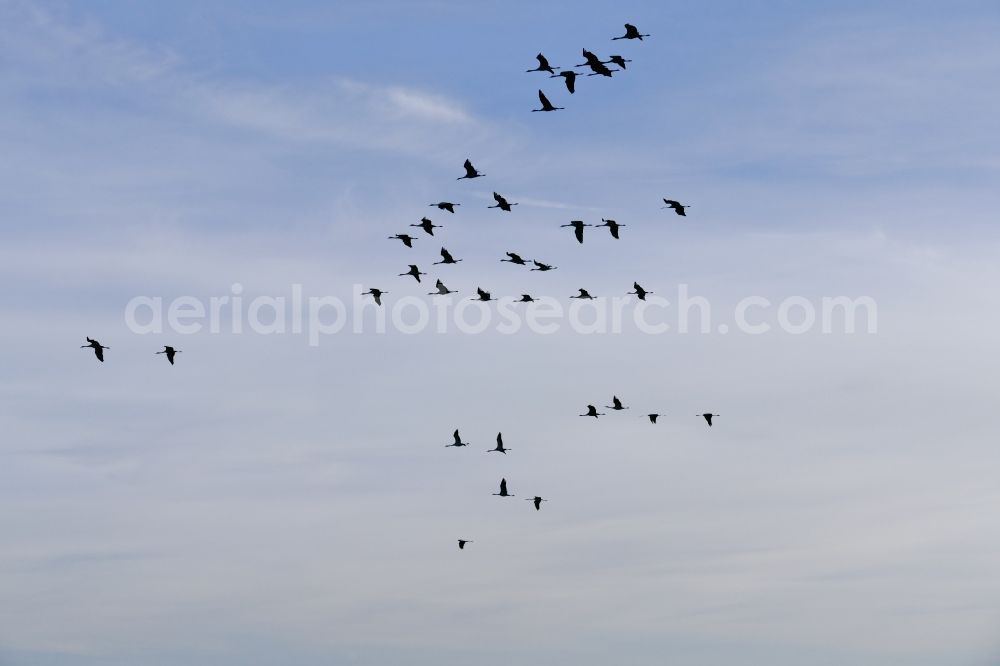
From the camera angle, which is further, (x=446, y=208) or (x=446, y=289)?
(x=446, y=289)

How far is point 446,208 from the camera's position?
12025cm

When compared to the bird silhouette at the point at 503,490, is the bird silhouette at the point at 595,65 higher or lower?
higher

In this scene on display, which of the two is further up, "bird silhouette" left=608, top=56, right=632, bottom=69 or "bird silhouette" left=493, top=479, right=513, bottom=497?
"bird silhouette" left=608, top=56, right=632, bottom=69

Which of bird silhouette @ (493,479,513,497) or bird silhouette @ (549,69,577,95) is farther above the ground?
bird silhouette @ (549,69,577,95)

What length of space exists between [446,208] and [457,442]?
83.7 feet

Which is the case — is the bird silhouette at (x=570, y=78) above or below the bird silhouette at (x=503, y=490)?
above

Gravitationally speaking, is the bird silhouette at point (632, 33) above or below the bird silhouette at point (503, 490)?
above

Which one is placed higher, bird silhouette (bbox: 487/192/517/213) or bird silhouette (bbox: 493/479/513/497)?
bird silhouette (bbox: 487/192/517/213)

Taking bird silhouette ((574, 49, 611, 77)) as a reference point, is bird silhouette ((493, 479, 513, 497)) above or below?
below

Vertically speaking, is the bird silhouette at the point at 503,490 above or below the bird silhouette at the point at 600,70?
below

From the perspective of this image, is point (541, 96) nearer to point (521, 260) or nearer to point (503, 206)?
point (503, 206)

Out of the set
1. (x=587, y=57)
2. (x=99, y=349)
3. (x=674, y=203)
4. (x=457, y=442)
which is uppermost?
(x=587, y=57)

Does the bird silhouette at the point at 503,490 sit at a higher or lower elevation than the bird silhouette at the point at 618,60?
lower

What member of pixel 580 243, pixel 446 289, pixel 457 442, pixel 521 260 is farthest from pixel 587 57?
pixel 457 442
